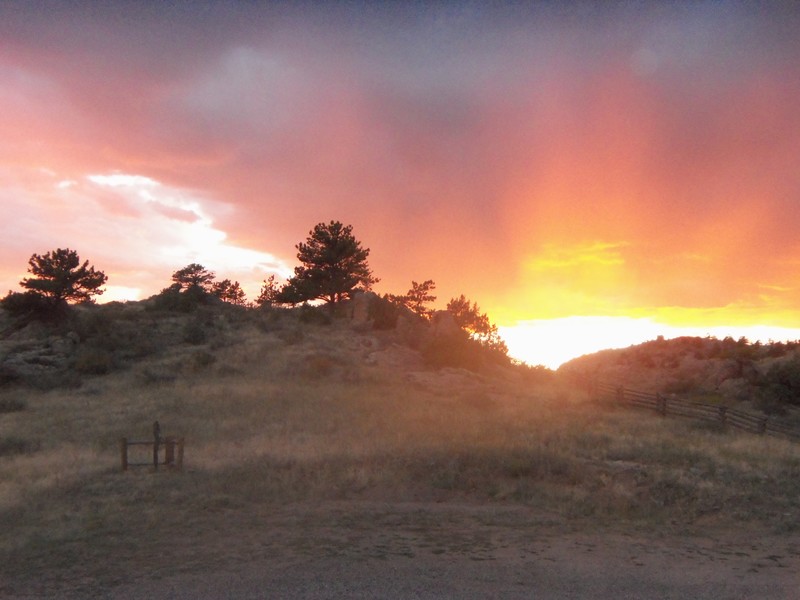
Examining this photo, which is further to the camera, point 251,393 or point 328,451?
point 251,393

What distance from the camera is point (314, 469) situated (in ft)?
55.7

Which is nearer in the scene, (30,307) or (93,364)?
(93,364)

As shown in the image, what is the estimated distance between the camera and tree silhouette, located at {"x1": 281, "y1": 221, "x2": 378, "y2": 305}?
54.1m

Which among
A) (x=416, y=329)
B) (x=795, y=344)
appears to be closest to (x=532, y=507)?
(x=416, y=329)

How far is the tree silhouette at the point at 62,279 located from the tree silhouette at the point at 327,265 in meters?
14.6

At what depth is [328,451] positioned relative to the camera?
749 inches

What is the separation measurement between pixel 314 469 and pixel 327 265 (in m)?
39.2

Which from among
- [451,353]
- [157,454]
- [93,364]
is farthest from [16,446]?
[451,353]

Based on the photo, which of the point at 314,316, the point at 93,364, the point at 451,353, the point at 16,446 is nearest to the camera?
the point at 16,446

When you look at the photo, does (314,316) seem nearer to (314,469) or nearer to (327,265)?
(327,265)

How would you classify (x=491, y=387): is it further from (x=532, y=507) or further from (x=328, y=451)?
(x=532, y=507)

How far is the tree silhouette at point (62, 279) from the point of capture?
145ft

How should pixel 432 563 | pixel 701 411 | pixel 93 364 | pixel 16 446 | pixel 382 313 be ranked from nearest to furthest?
pixel 432 563 → pixel 16 446 → pixel 701 411 → pixel 93 364 → pixel 382 313

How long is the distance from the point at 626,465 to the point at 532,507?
498 centimetres
